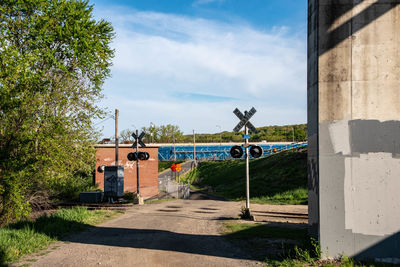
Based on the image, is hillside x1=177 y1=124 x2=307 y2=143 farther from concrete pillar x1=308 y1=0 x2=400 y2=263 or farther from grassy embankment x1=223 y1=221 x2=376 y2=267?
concrete pillar x1=308 y1=0 x2=400 y2=263

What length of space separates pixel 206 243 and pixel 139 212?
8412 millimetres

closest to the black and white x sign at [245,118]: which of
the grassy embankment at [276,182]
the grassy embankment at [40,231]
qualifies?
the grassy embankment at [40,231]

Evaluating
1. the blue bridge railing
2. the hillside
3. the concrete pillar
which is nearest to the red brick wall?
the concrete pillar

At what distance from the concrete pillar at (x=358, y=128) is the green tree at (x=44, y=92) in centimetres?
1118

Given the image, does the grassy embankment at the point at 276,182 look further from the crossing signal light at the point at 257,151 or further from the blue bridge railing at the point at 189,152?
the blue bridge railing at the point at 189,152

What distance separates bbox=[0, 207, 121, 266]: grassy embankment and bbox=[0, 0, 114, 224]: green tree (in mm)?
1263

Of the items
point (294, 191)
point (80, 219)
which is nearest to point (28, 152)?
point (80, 219)

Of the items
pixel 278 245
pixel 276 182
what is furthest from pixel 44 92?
pixel 276 182

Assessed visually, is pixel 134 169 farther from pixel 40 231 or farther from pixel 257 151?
pixel 40 231

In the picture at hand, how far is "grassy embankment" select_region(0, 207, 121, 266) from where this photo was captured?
8756mm

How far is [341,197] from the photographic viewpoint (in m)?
7.55

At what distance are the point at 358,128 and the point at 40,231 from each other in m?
10.5

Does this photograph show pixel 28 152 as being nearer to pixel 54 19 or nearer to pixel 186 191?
pixel 54 19

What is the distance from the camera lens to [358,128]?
759 cm
